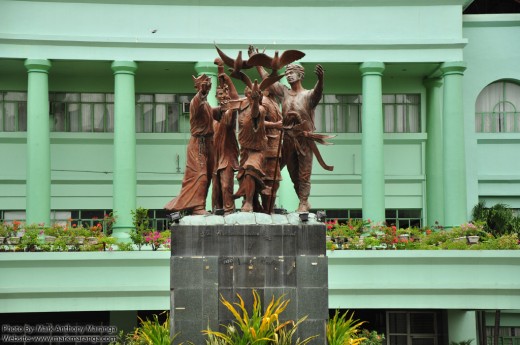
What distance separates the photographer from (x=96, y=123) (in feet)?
131

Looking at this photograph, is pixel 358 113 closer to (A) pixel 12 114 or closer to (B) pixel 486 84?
(B) pixel 486 84

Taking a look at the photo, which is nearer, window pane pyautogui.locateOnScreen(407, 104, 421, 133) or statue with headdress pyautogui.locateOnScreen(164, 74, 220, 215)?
statue with headdress pyautogui.locateOnScreen(164, 74, 220, 215)

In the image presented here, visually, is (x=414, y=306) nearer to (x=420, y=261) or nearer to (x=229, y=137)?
(x=420, y=261)

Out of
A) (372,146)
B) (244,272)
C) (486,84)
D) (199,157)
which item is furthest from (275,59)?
(486,84)

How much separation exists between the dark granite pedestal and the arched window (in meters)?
24.8

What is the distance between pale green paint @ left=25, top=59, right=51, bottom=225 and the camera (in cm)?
3544

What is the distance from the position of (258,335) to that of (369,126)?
20920 millimetres

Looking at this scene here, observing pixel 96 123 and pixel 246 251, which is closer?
pixel 246 251

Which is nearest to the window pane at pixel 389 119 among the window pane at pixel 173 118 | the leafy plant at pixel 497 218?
the leafy plant at pixel 497 218

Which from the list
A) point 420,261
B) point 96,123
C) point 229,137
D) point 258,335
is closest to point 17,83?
point 96,123

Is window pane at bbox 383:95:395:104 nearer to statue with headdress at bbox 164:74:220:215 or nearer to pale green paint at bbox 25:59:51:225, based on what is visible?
pale green paint at bbox 25:59:51:225

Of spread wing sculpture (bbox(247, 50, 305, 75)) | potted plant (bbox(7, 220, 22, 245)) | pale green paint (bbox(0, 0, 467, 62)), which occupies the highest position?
pale green paint (bbox(0, 0, 467, 62))

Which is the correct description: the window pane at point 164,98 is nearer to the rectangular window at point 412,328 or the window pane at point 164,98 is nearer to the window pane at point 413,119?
the window pane at point 413,119

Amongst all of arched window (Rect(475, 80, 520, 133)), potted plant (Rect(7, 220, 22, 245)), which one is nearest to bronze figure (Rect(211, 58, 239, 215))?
potted plant (Rect(7, 220, 22, 245))
